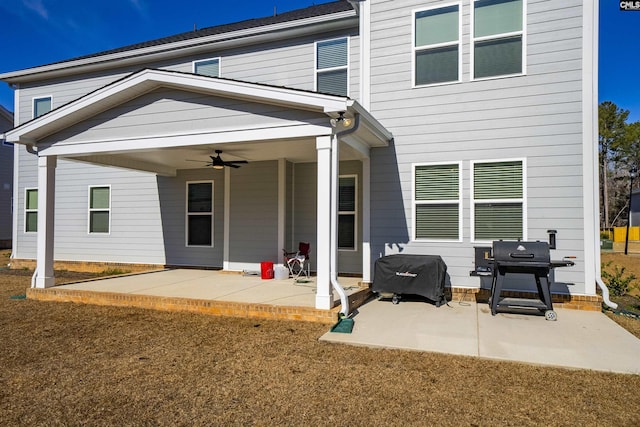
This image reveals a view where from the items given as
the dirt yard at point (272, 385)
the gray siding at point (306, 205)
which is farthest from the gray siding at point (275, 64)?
the dirt yard at point (272, 385)

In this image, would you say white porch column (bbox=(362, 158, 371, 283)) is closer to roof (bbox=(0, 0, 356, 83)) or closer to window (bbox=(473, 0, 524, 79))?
window (bbox=(473, 0, 524, 79))

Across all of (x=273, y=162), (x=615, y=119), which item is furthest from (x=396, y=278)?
(x=615, y=119)

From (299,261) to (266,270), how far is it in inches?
25.8

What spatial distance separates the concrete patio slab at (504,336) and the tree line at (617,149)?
2904cm

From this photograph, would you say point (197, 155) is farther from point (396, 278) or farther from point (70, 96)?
point (70, 96)

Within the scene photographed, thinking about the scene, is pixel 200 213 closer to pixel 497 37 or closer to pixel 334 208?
pixel 334 208

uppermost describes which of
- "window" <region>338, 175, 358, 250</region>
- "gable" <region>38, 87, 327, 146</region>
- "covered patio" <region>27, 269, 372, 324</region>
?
"gable" <region>38, 87, 327, 146</region>

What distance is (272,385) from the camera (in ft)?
10.6

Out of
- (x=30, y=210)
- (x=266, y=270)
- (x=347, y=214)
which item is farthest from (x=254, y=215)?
(x=30, y=210)

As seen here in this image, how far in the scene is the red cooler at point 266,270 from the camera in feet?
25.4

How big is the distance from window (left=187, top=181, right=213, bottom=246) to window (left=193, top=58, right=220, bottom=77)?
8.04 ft

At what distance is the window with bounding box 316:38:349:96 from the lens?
25.6 feet

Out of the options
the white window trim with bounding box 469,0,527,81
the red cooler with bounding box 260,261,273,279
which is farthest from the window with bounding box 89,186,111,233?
the white window trim with bounding box 469,0,527,81

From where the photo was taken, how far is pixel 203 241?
9172 millimetres
